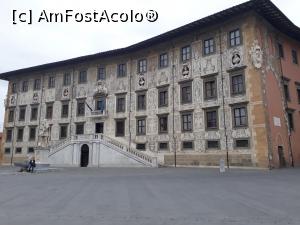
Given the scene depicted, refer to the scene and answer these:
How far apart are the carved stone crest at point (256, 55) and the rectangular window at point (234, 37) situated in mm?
1433

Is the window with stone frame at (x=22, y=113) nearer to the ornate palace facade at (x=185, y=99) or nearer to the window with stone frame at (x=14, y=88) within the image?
the ornate palace facade at (x=185, y=99)

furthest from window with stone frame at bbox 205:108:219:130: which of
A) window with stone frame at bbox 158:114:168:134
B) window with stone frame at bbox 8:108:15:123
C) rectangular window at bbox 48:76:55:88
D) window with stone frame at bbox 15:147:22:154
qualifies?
window with stone frame at bbox 8:108:15:123

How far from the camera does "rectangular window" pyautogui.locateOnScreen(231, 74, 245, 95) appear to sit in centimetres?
2289

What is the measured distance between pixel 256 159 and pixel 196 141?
18.0 feet

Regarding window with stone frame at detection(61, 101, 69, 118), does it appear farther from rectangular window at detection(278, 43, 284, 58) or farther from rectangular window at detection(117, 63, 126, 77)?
rectangular window at detection(278, 43, 284, 58)

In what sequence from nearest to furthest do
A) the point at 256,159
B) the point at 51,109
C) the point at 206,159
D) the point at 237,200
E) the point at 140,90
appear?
the point at 237,200
the point at 256,159
the point at 206,159
the point at 140,90
the point at 51,109

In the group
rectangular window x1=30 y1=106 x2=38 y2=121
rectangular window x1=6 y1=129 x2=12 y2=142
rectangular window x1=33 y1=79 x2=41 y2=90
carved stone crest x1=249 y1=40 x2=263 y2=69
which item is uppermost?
rectangular window x1=33 y1=79 x2=41 y2=90

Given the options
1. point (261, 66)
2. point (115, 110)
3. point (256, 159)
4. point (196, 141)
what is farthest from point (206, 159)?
point (115, 110)

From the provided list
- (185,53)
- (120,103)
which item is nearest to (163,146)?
(120,103)

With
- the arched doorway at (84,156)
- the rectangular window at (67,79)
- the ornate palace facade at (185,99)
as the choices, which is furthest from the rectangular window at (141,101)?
the rectangular window at (67,79)

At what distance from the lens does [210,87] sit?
24.9m

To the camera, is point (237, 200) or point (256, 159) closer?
point (237, 200)

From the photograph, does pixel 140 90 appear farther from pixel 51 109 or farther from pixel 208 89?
pixel 51 109

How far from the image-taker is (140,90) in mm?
29375
